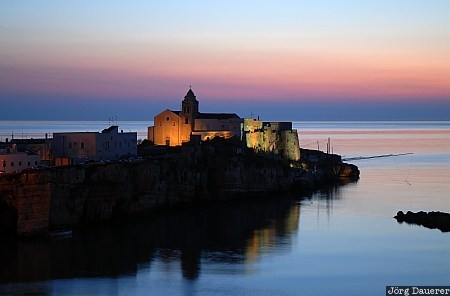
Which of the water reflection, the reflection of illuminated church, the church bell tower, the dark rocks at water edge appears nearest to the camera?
the water reflection

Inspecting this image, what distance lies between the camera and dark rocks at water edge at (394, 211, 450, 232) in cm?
4497

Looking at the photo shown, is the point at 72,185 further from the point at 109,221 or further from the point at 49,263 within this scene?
the point at 49,263

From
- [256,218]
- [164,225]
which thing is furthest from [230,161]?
[164,225]

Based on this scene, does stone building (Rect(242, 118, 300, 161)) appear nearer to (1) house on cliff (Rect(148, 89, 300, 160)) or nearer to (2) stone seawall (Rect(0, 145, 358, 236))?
(1) house on cliff (Rect(148, 89, 300, 160))

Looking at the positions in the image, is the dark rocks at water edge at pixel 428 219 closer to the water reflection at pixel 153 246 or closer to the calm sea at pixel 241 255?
the calm sea at pixel 241 255

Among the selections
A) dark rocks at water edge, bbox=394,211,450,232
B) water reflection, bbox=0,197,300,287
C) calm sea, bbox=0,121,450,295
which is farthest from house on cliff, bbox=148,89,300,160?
dark rocks at water edge, bbox=394,211,450,232

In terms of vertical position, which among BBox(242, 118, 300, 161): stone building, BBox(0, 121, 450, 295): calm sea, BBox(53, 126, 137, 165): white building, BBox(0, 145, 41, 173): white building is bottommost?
BBox(0, 121, 450, 295): calm sea

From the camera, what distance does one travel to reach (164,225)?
151ft

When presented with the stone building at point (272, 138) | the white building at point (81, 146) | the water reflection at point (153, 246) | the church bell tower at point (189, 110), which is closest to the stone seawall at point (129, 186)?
the water reflection at point (153, 246)

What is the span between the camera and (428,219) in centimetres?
4634

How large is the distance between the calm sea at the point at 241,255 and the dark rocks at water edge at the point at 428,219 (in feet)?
3.16

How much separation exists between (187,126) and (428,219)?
2783cm

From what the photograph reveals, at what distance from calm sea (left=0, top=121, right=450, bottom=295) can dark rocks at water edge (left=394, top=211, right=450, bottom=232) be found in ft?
3.16

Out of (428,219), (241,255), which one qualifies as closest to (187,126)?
(428,219)
